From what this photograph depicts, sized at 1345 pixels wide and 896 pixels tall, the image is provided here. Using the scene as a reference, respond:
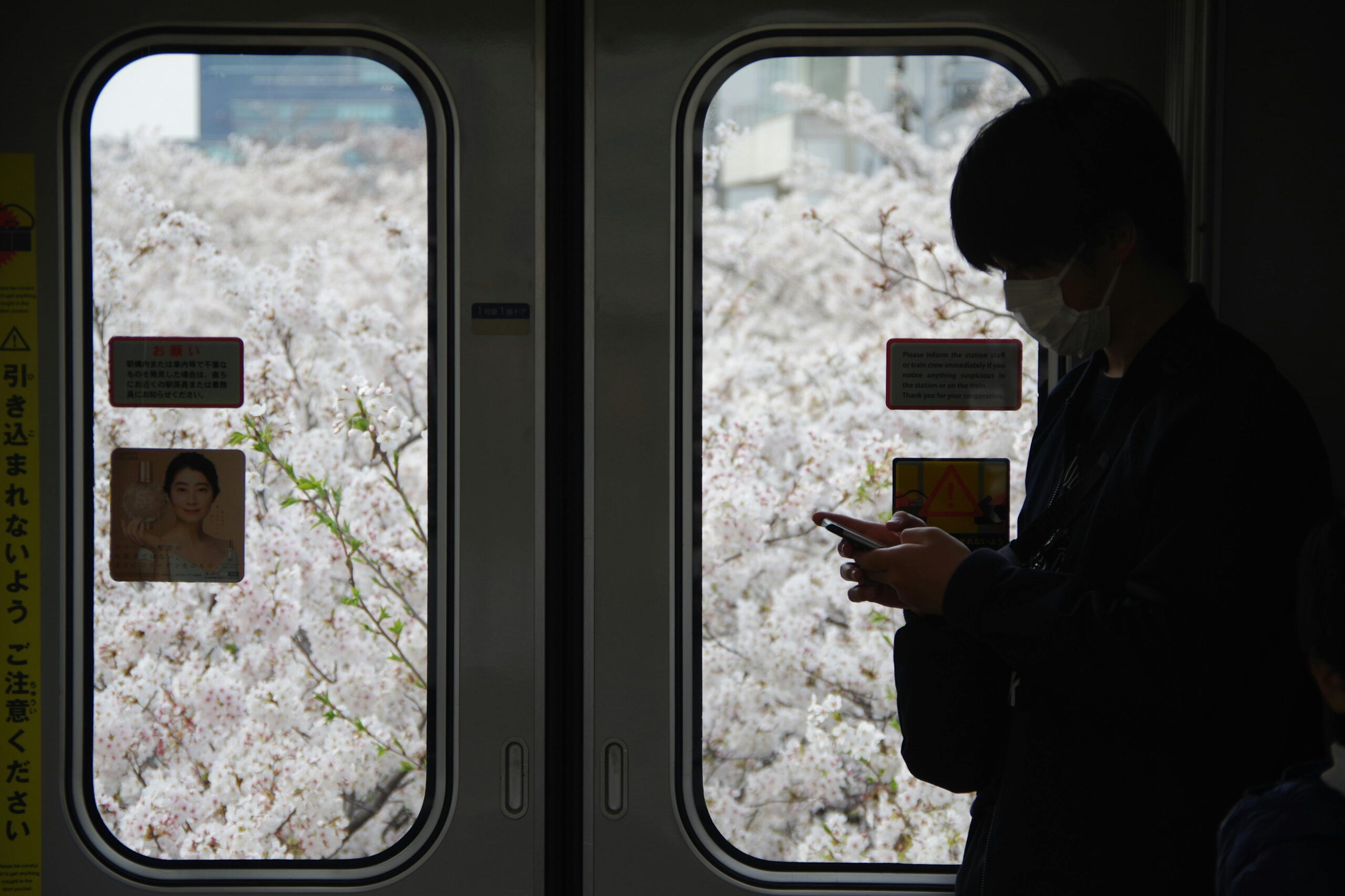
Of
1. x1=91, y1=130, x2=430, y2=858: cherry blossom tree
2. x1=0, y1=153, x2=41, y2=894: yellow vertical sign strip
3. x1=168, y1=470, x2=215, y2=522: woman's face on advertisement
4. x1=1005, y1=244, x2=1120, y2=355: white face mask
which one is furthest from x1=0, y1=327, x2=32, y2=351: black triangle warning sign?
x1=1005, y1=244, x2=1120, y2=355: white face mask

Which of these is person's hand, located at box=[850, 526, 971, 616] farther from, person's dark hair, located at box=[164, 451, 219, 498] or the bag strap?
person's dark hair, located at box=[164, 451, 219, 498]

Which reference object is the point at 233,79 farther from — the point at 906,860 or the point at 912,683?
the point at 906,860

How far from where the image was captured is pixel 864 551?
1.16m

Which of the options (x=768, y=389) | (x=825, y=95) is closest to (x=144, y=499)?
(x=768, y=389)

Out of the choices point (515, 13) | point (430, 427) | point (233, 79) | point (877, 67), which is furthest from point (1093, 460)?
point (233, 79)

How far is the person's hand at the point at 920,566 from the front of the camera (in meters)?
1.06

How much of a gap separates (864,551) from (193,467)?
115 centimetres

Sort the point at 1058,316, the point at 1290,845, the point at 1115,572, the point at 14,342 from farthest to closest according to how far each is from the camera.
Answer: the point at 14,342, the point at 1058,316, the point at 1115,572, the point at 1290,845

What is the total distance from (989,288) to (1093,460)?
0.65 meters

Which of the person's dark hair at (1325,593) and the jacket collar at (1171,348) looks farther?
the jacket collar at (1171,348)

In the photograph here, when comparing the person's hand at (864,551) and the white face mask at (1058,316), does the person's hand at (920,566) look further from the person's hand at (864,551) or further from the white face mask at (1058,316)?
the white face mask at (1058,316)

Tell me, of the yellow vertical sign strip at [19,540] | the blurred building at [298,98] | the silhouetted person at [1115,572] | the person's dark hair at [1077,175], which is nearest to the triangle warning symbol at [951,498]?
the silhouetted person at [1115,572]

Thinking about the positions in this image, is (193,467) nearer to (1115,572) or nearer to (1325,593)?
(1115,572)

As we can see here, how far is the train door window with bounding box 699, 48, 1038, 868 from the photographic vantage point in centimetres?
164
